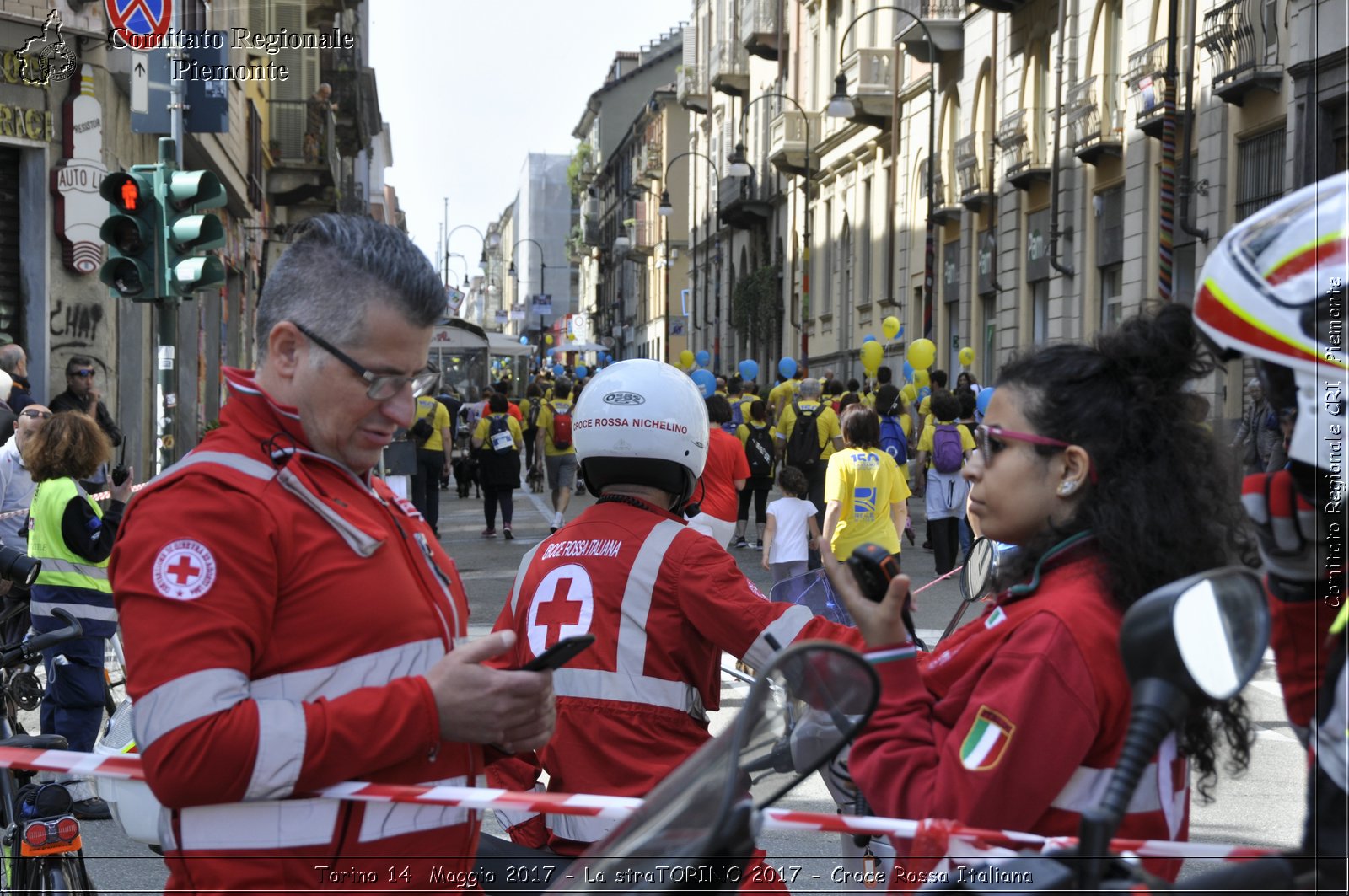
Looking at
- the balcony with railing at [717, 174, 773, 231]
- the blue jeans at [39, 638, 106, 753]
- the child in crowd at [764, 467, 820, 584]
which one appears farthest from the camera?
the balcony with railing at [717, 174, 773, 231]

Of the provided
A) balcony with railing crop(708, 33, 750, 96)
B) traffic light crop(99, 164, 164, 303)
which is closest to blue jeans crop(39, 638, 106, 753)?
traffic light crop(99, 164, 164, 303)

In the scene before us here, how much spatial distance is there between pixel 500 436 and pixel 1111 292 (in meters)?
10.6

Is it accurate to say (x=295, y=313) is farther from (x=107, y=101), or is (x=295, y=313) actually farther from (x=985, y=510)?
(x=107, y=101)

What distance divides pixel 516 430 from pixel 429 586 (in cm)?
1726

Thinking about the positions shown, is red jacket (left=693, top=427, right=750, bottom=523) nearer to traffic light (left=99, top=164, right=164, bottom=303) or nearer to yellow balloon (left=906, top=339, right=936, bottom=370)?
traffic light (left=99, top=164, right=164, bottom=303)

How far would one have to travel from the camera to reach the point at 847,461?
10.8 metres

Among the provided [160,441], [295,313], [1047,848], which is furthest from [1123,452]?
[160,441]

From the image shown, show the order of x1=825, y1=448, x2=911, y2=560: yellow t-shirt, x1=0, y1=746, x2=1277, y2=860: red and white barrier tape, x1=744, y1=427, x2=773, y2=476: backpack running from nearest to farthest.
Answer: x1=0, y1=746, x2=1277, y2=860: red and white barrier tape < x1=825, y1=448, x2=911, y2=560: yellow t-shirt < x1=744, y1=427, x2=773, y2=476: backpack

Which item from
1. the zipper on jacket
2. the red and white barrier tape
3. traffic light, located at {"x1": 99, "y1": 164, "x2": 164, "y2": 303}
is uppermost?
traffic light, located at {"x1": 99, "y1": 164, "x2": 164, "y2": 303}

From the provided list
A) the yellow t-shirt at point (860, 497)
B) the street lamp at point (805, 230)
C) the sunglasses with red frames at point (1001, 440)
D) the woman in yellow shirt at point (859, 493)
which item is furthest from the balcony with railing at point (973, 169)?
the sunglasses with red frames at point (1001, 440)

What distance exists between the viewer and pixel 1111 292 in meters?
23.9

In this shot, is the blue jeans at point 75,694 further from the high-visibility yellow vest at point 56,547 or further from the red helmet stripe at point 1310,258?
the red helmet stripe at point 1310,258

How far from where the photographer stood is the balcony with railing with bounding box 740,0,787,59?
4812cm

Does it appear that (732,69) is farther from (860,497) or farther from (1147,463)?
(1147,463)
